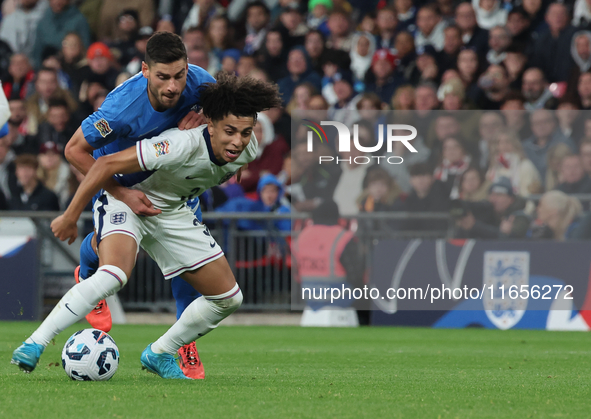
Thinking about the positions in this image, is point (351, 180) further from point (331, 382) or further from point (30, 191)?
point (331, 382)

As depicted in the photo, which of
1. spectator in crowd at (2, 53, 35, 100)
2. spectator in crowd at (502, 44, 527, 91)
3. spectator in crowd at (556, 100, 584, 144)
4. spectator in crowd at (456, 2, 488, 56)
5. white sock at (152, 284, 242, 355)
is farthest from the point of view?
spectator in crowd at (2, 53, 35, 100)

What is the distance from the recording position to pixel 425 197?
432 inches

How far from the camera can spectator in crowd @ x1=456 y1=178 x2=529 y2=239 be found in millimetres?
10734

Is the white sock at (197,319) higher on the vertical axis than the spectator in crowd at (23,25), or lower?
lower

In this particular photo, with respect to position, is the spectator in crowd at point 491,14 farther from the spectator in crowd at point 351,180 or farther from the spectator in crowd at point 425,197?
the spectator in crowd at point 351,180

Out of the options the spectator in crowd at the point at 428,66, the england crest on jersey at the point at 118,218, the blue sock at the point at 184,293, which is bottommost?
the blue sock at the point at 184,293

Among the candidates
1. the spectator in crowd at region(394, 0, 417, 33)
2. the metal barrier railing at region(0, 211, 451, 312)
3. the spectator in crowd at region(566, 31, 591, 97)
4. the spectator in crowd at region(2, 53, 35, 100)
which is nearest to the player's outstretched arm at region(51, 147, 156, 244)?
the metal barrier railing at region(0, 211, 451, 312)

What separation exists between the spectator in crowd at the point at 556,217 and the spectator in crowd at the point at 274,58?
176 inches

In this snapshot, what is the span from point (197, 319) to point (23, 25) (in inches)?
432

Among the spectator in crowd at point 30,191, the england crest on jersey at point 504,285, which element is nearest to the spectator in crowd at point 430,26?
the england crest on jersey at point 504,285

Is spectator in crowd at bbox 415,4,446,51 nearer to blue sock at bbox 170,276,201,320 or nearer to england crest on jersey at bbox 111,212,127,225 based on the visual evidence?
blue sock at bbox 170,276,201,320

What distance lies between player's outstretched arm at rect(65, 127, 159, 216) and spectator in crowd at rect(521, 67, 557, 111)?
6985 millimetres

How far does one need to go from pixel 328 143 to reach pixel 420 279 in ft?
6.63

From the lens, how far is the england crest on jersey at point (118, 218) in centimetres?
546
